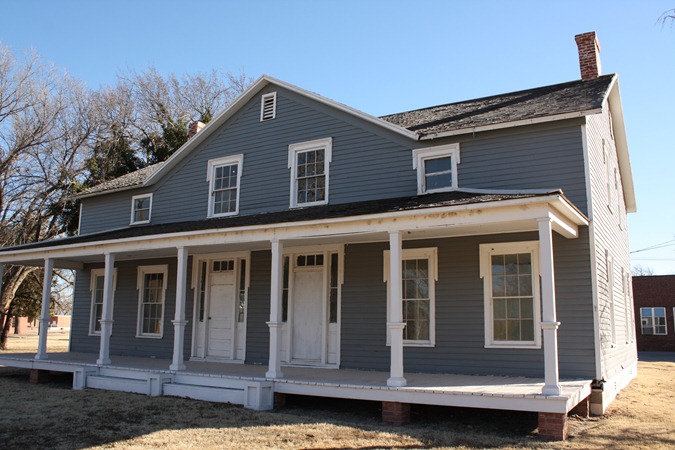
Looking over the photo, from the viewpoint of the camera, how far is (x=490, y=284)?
1075 centimetres

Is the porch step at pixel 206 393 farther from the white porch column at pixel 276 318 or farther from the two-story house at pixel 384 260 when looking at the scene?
the white porch column at pixel 276 318

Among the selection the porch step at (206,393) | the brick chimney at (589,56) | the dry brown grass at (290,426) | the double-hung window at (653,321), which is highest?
the brick chimney at (589,56)

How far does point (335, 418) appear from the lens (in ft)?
30.2

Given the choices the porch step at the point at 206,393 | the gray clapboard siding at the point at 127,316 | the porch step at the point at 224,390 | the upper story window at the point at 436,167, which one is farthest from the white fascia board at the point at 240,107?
the porch step at the point at 206,393

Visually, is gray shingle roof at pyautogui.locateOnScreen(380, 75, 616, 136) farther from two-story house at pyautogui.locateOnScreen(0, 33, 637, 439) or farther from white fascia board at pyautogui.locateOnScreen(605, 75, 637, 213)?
white fascia board at pyautogui.locateOnScreen(605, 75, 637, 213)

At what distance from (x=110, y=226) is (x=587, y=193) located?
13404mm

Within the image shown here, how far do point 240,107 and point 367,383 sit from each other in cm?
831

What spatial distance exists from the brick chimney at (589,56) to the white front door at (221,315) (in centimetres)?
942

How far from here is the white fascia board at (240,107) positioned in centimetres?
1235

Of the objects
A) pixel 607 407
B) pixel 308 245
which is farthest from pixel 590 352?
pixel 308 245

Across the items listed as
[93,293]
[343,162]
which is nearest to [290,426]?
[343,162]

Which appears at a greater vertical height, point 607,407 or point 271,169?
point 271,169

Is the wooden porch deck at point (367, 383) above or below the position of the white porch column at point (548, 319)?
below

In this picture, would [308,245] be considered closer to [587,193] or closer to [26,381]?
[587,193]
